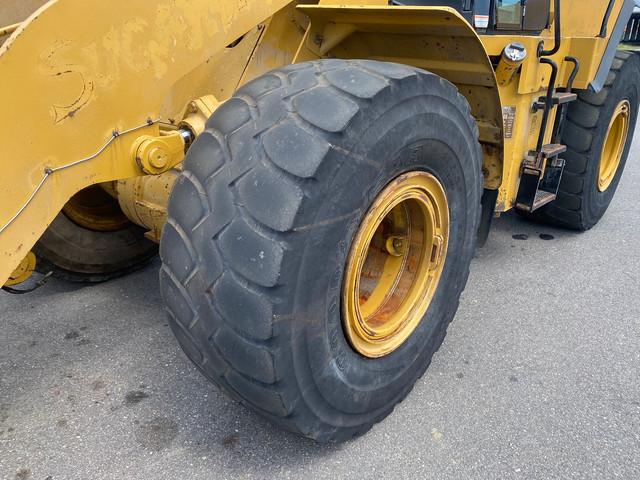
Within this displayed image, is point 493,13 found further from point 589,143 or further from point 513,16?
point 589,143

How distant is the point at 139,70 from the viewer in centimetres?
166

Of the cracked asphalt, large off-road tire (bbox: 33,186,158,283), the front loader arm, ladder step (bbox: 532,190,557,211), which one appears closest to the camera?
the front loader arm

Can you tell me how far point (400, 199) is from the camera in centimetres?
196

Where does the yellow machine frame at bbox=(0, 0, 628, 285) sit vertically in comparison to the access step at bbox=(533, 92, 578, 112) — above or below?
above

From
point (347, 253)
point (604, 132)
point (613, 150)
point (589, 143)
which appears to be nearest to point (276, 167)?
point (347, 253)

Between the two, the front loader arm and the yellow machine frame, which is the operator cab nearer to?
the yellow machine frame

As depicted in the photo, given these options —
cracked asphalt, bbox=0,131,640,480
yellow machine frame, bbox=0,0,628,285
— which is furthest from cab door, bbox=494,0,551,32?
cracked asphalt, bbox=0,131,640,480

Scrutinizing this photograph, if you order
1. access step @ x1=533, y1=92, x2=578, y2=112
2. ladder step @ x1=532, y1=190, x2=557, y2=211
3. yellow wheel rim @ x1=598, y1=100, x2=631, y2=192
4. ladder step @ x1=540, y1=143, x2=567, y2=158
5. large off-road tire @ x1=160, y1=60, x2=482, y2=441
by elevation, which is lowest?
yellow wheel rim @ x1=598, y1=100, x2=631, y2=192

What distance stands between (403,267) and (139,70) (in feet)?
4.31

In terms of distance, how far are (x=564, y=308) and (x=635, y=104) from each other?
7.54 ft

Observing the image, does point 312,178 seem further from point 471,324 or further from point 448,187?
point 471,324

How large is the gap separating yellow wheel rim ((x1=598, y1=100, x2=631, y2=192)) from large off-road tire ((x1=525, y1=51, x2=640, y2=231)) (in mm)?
64

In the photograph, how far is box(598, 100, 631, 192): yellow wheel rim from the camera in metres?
4.46

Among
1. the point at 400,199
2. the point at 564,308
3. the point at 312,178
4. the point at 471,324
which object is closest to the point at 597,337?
the point at 564,308
